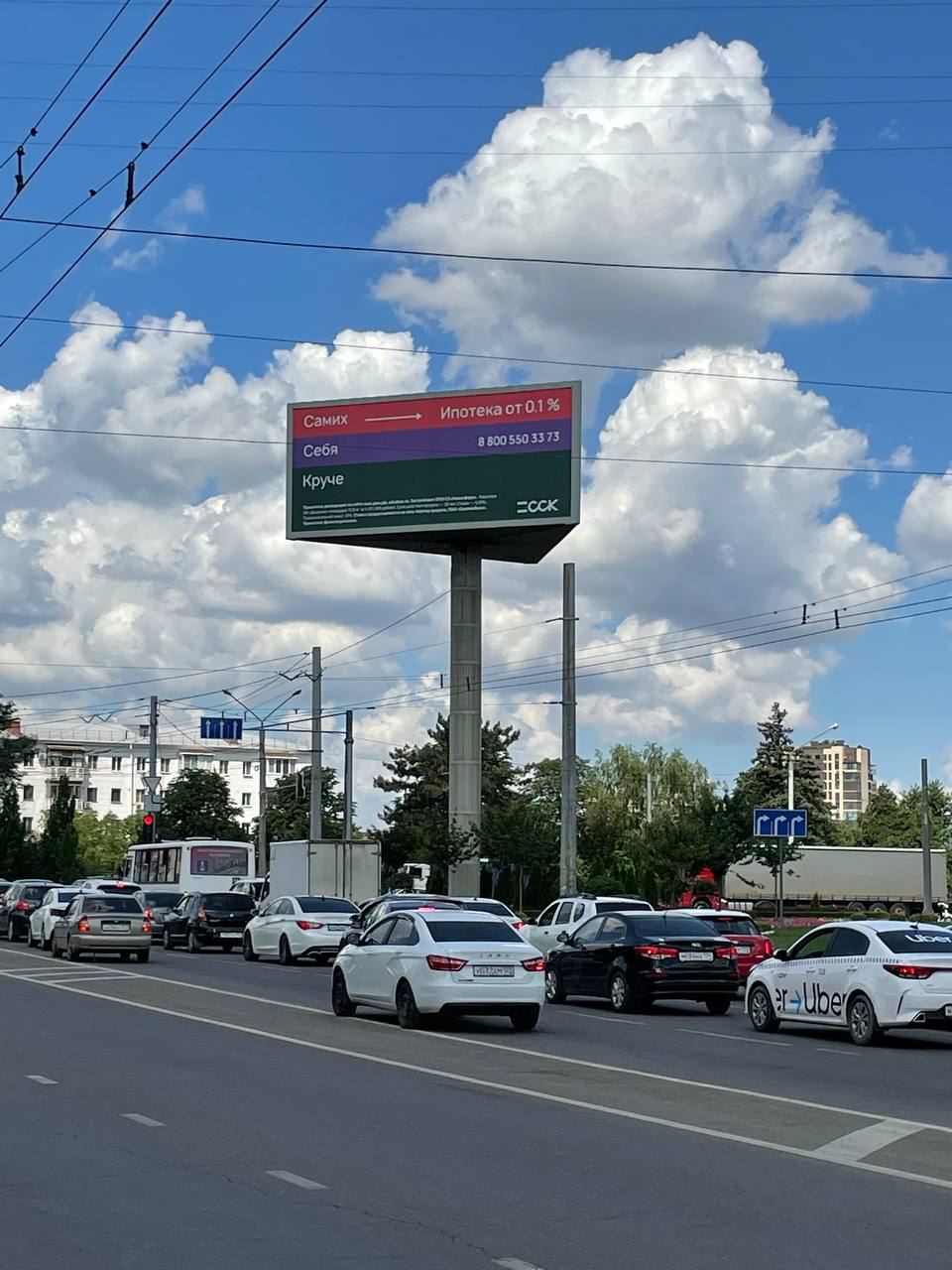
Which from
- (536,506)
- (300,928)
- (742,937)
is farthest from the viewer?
(536,506)

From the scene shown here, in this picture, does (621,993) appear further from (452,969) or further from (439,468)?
(439,468)

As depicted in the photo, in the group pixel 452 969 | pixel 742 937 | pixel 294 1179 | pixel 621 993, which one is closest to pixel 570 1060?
pixel 452 969

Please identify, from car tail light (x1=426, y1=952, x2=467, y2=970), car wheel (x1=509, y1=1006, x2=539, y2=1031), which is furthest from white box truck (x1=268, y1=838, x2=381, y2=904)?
car tail light (x1=426, y1=952, x2=467, y2=970)

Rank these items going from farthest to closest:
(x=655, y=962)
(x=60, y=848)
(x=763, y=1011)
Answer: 1. (x=60, y=848)
2. (x=655, y=962)
3. (x=763, y=1011)

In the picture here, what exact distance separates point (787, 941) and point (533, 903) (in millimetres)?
21930

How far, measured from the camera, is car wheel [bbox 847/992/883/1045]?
2005 centimetres

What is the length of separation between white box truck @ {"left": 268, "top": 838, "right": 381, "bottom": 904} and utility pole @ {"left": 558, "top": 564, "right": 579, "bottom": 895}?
20.3 ft

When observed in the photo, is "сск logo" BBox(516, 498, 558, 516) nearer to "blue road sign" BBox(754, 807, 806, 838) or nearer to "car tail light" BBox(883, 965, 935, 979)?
"blue road sign" BBox(754, 807, 806, 838)

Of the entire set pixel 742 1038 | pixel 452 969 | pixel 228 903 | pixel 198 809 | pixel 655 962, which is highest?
pixel 198 809

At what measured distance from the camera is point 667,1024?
915 inches

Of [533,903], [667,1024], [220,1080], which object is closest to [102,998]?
[667,1024]

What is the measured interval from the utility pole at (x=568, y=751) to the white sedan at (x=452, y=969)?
24.0 m

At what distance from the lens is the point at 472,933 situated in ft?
70.2

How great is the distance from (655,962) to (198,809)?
114 m
